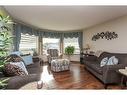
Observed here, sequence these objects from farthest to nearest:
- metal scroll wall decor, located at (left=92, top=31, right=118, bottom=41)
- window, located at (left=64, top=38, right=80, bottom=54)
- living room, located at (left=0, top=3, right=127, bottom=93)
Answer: window, located at (left=64, top=38, right=80, bottom=54) < metal scroll wall decor, located at (left=92, top=31, right=118, bottom=41) < living room, located at (left=0, top=3, right=127, bottom=93)

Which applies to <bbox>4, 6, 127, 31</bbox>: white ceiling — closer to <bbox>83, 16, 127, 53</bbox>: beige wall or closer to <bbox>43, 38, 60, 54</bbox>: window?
<bbox>83, 16, 127, 53</bbox>: beige wall

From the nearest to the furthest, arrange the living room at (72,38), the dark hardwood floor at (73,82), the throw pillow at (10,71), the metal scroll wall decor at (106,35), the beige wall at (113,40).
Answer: the throw pillow at (10,71) → the dark hardwood floor at (73,82) → the living room at (72,38) → the beige wall at (113,40) → the metal scroll wall decor at (106,35)

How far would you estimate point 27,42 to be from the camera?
21.4 ft

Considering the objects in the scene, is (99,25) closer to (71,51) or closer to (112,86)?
(71,51)

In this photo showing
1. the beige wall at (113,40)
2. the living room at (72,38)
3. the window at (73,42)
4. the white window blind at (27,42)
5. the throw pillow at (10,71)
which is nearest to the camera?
the throw pillow at (10,71)

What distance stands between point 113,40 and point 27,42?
3790 millimetres

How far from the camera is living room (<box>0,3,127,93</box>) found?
11.7ft

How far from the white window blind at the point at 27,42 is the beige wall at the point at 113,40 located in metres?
2.89

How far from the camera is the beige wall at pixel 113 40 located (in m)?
4.71

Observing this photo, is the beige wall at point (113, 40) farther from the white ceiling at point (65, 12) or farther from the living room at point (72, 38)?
the white ceiling at point (65, 12)

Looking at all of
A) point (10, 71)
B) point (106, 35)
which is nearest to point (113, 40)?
point (106, 35)

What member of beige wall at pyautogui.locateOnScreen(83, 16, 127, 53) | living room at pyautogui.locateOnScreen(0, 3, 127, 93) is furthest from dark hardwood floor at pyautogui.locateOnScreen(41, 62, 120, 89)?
beige wall at pyautogui.locateOnScreen(83, 16, 127, 53)

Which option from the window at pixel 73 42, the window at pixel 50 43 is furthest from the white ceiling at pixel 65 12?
the window at pixel 73 42
